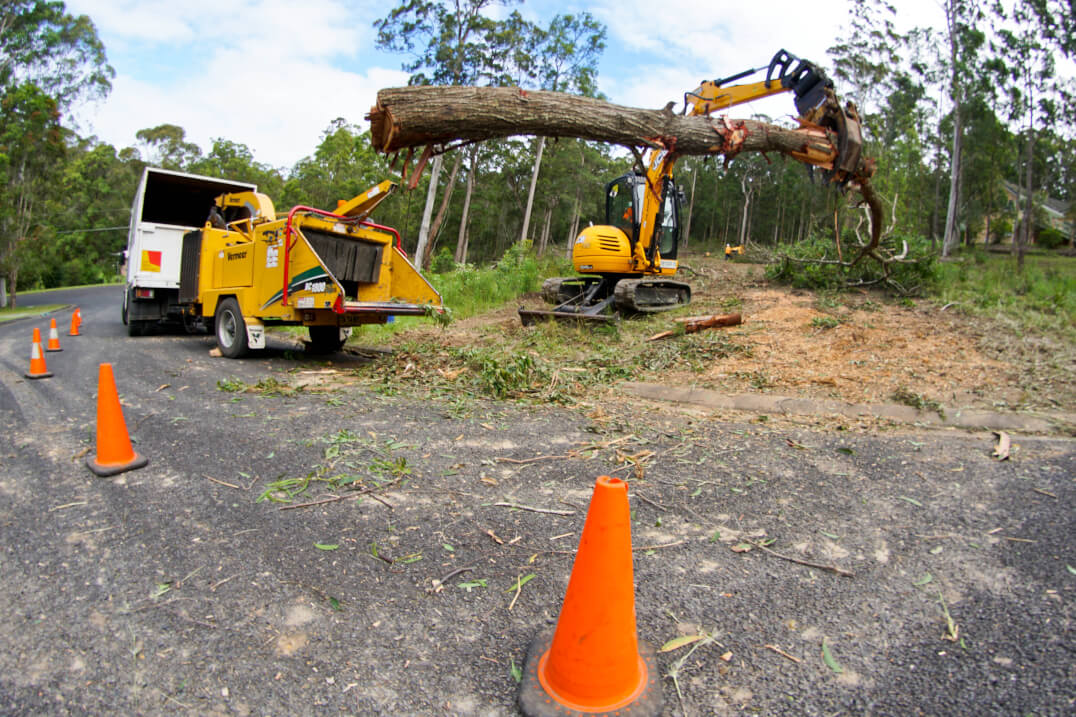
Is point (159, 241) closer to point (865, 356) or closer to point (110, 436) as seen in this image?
point (110, 436)

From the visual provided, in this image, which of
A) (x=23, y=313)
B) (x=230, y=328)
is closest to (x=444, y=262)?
(x=23, y=313)

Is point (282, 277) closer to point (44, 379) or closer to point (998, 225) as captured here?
point (44, 379)

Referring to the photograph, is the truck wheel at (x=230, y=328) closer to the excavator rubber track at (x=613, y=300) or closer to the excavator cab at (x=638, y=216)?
the excavator rubber track at (x=613, y=300)

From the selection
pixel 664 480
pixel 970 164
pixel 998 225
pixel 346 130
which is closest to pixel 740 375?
pixel 664 480

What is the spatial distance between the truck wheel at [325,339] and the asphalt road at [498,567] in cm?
486

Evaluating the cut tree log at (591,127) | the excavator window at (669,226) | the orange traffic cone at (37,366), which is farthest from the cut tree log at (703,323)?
the orange traffic cone at (37,366)

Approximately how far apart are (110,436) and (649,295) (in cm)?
867

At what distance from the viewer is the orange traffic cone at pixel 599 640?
1.77 meters

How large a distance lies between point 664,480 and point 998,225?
54.9 m

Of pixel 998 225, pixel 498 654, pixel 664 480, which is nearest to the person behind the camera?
pixel 498 654

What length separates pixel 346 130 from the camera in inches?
1511

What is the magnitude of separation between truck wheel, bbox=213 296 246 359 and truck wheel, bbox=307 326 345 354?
3.83 ft

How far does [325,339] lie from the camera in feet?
32.0

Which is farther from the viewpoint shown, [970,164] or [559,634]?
[970,164]
